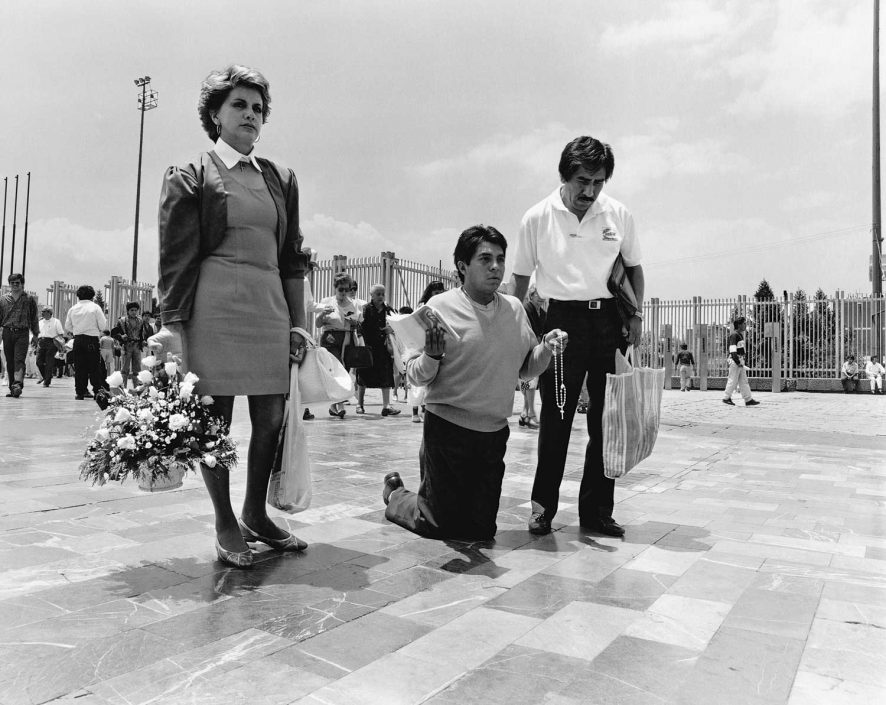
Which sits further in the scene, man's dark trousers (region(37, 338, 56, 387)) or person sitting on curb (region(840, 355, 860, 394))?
person sitting on curb (region(840, 355, 860, 394))

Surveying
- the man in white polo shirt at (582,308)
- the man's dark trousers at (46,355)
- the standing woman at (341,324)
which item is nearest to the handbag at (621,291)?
the man in white polo shirt at (582,308)

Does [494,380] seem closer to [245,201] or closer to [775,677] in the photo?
[245,201]

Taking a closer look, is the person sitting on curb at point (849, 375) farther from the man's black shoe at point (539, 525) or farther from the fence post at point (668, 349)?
the man's black shoe at point (539, 525)

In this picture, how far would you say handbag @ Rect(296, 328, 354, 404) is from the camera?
9.55 feet

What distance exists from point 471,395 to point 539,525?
72 centimetres

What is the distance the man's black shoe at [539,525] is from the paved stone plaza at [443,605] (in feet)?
0.13

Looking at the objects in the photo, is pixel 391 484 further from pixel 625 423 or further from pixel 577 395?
pixel 625 423

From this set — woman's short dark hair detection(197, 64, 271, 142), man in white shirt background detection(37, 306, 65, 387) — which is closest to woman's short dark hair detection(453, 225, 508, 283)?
woman's short dark hair detection(197, 64, 271, 142)

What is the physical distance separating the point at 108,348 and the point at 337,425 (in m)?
6.36

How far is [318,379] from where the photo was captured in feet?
9.64

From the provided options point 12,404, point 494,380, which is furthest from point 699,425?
point 12,404

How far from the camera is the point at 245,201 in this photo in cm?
273

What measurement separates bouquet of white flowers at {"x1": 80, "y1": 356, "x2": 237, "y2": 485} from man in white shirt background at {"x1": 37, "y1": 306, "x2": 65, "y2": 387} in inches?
506

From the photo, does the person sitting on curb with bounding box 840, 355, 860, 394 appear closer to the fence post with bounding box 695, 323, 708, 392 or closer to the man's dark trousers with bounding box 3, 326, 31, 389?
the fence post with bounding box 695, 323, 708, 392
